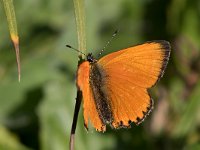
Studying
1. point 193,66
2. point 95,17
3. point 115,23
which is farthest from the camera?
point 115,23

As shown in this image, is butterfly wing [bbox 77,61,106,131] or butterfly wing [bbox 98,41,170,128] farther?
butterfly wing [bbox 98,41,170,128]

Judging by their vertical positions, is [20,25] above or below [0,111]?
above

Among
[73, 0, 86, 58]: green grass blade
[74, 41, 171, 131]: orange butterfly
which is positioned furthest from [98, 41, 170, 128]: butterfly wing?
[73, 0, 86, 58]: green grass blade

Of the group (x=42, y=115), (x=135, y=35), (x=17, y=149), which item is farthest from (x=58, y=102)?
(x=135, y=35)

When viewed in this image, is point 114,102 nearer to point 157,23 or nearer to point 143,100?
point 143,100

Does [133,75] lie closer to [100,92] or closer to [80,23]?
[100,92]

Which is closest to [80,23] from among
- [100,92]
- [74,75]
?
[100,92]

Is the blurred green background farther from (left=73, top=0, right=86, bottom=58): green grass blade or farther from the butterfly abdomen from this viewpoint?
(left=73, top=0, right=86, bottom=58): green grass blade

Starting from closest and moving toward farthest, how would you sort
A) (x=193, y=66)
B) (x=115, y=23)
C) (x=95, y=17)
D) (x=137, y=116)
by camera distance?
(x=137, y=116) < (x=193, y=66) < (x=95, y=17) < (x=115, y=23)
